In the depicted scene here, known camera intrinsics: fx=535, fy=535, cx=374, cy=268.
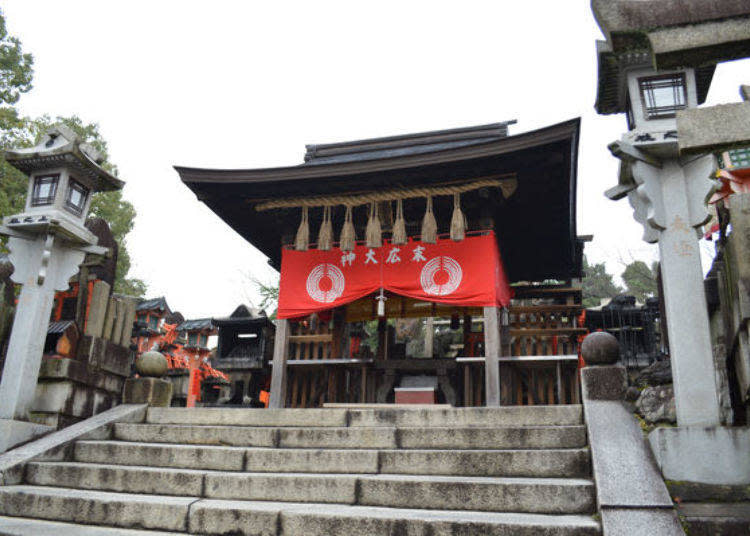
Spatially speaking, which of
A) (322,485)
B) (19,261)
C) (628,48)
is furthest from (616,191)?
(19,261)

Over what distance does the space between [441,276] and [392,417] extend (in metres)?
3.95

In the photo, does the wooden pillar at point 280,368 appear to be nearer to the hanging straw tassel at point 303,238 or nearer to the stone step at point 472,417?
the hanging straw tassel at point 303,238

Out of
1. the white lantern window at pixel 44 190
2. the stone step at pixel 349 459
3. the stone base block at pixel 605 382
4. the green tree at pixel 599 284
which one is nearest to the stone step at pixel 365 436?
the stone step at pixel 349 459

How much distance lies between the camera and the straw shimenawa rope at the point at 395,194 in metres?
8.96

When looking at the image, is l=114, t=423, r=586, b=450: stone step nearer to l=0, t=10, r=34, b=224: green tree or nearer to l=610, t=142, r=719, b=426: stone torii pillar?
l=610, t=142, r=719, b=426: stone torii pillar

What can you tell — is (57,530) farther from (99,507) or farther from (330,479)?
(330,479)

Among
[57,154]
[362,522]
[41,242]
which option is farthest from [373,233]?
[362,522]

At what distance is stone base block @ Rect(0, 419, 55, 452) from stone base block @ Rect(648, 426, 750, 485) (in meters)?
6.49

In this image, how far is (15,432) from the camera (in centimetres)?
603

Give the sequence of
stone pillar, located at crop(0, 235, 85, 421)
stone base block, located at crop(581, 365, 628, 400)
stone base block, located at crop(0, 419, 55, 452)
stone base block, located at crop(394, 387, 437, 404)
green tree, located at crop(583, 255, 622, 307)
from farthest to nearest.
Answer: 1. green tree, located at crop(583, 255, 622, 307)
2. stone base block, located at crop(394, 387, 437, 404)
3. stone pillar, located at crop(0, 235, 85, 421)
4. stone base block, located at crop(0, 419, 55, 452)
5. stone base block, located at crop(581, 365, 628, 400)

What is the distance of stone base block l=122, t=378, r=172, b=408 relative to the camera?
6.98m

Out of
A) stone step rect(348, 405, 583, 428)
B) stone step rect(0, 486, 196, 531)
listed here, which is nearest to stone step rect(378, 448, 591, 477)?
stone step rect(348, 405, 583, 428)

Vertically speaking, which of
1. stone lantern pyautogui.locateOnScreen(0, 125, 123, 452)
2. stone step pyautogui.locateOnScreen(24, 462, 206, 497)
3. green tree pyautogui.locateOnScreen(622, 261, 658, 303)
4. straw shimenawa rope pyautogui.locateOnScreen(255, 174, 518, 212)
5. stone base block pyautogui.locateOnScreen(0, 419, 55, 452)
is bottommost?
stone step pyautogui.locateOnScreen(24, 462, 206, 497)

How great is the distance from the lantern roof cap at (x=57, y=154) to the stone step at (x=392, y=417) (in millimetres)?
3492
